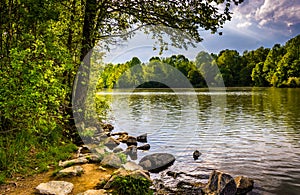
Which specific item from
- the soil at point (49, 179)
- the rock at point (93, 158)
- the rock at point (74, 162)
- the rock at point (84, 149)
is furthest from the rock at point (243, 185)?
the rock at point (84, 149)

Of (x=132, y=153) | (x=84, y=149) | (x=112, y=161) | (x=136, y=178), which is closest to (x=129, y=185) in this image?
(x=136, y=178)

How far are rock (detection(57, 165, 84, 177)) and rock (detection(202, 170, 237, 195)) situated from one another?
3.44 meters

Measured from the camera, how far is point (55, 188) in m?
6.89

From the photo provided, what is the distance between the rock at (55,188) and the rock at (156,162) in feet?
12.0

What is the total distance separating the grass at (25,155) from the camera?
7.50 m

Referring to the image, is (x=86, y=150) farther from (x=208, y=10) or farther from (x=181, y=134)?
(x=181, y=134)

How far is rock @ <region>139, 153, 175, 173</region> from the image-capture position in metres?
10.4

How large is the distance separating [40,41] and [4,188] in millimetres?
3436

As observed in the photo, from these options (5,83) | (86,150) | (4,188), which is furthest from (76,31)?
(4,188)

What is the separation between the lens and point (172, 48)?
12992mm

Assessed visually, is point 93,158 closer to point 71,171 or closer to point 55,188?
point 71,171

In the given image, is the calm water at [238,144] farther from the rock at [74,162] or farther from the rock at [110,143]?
the rock at [74,162]

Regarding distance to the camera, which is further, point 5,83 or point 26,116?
point 26,116

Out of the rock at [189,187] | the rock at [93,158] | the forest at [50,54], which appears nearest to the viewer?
the forest at [50,54]
